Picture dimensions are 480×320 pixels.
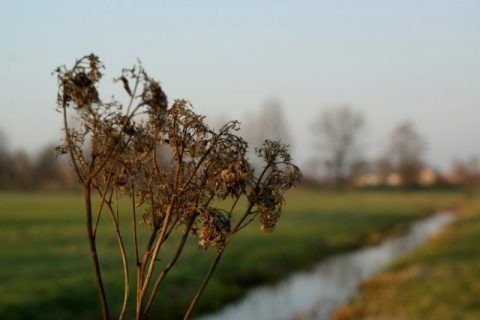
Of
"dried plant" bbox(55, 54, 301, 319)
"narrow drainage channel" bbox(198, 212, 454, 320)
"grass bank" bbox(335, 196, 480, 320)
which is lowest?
"narrow drainage channel" bbox(198, 212, 454, 320)

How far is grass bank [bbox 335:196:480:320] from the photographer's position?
1655 cm

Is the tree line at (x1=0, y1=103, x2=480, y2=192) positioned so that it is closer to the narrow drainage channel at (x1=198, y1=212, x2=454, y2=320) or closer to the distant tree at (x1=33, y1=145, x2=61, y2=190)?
the distant tree at (x1=33, y1=145, x2=61, y2=190)

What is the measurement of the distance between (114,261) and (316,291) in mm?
8711

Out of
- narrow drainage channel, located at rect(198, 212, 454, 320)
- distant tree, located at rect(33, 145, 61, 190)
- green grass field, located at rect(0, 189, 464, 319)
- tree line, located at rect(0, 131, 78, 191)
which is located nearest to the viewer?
green grass field, located at rect(0, 189, 464, 319)

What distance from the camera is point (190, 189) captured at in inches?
69.7

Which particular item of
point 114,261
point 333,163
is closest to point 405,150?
point 333,163

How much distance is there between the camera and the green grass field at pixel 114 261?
1730 centimetres

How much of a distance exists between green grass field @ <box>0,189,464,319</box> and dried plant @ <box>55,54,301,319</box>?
314 centimetres

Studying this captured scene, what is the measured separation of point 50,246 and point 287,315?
15.2 metres

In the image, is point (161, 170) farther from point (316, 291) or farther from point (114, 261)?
point (114, 261)

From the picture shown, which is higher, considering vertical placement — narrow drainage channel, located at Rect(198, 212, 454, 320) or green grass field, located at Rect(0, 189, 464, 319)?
green grass field, located at Rect(0, 189, 464, 319)

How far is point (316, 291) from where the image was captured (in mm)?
21234

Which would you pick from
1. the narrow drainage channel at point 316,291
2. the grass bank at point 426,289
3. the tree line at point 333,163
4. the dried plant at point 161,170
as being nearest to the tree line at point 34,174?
the tree line at point 333,163

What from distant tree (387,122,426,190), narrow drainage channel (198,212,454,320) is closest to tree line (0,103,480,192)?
distant tree (387,122,426,190)
